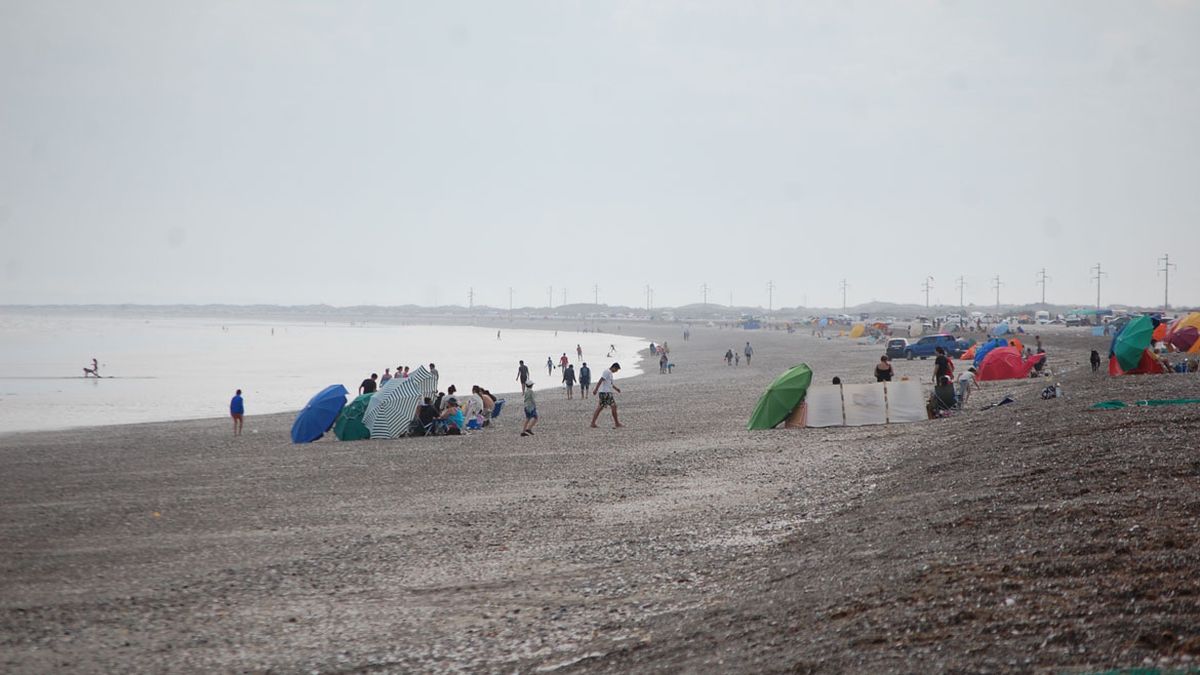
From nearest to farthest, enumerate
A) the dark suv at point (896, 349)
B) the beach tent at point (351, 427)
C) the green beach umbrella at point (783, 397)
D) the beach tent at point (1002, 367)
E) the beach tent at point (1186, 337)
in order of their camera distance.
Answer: the green beach umbrella at point (783, 397)
the beach tent at point (351, 427)
the beach tent at point (1002, 367)
the beach tent at point (1186, 337)
the dark suv at point (896, 349)

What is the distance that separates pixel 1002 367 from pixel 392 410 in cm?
1761

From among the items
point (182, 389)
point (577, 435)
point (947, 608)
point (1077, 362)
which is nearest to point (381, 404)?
point (577, 435)

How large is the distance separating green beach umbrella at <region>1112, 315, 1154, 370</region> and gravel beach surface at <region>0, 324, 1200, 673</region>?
21.3 feet

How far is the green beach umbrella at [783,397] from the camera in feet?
63.3

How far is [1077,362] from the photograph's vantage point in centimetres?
3631

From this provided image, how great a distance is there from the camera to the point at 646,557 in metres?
9.55

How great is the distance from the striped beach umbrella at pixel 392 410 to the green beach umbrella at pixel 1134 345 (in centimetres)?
1605

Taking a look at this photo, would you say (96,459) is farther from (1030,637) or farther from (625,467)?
(1030,637)

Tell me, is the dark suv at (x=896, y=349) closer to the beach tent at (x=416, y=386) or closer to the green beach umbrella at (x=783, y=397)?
the green beach umbrella at (x=783, y=397)

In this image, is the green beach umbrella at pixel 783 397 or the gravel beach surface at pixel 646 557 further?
the green beach umbrella at pixel 783 397

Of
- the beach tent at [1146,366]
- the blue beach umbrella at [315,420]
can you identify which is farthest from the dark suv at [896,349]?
the blue beach umbrella at [315,420]

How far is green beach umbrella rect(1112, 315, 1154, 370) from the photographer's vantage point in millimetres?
23047

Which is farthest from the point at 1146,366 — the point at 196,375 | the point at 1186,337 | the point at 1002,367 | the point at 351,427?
the point at 196,375

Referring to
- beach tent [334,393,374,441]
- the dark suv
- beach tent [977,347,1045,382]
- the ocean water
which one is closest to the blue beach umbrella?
beach tent [334,393,374,441]
